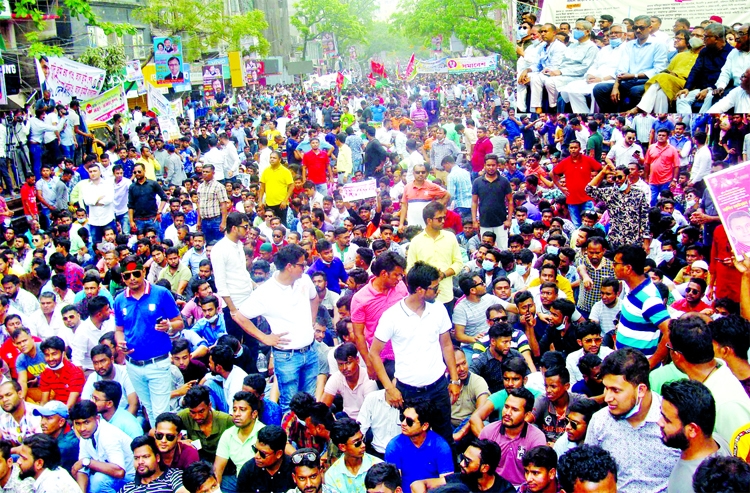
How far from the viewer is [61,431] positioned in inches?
230

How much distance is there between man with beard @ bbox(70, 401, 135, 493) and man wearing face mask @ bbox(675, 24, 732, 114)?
6.18m

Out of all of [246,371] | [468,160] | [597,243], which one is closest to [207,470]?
[246,371]

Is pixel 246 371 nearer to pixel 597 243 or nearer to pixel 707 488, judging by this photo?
pixel 597 243

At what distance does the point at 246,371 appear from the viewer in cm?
672

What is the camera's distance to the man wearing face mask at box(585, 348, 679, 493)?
367 cm

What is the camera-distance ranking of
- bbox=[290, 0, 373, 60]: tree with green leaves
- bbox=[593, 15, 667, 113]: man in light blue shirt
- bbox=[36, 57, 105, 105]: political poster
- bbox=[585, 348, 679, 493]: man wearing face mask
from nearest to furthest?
1. bbox=[585, 348, 679, 493]: man wearing face mask
2. bbox=[593, 15, 667, 113]: man in light blue shirt
3. bbox=[36, 57, 105, 105]: political poster
4. bbox=[290, 0, 373, 60]: tree with green leaves

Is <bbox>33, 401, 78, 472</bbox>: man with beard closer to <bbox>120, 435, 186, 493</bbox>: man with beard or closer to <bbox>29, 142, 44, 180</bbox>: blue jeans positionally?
<bbox>120, 435, 186, 493</bbox>: man with beard

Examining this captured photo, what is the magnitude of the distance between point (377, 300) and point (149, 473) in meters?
1.91

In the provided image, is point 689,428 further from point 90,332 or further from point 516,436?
point 90,332

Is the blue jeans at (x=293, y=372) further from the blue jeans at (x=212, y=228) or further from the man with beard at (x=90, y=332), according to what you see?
the blue jeans at (x=212, y=228)

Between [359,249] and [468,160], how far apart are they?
6956 mm

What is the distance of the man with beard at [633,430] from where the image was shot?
3674 millimetres

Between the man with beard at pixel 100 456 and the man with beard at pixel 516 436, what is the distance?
106 inches

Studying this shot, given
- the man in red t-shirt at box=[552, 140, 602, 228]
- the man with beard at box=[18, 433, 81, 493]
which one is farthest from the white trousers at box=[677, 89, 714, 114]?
the man with beard at box=[18, 433, 81, 493]
